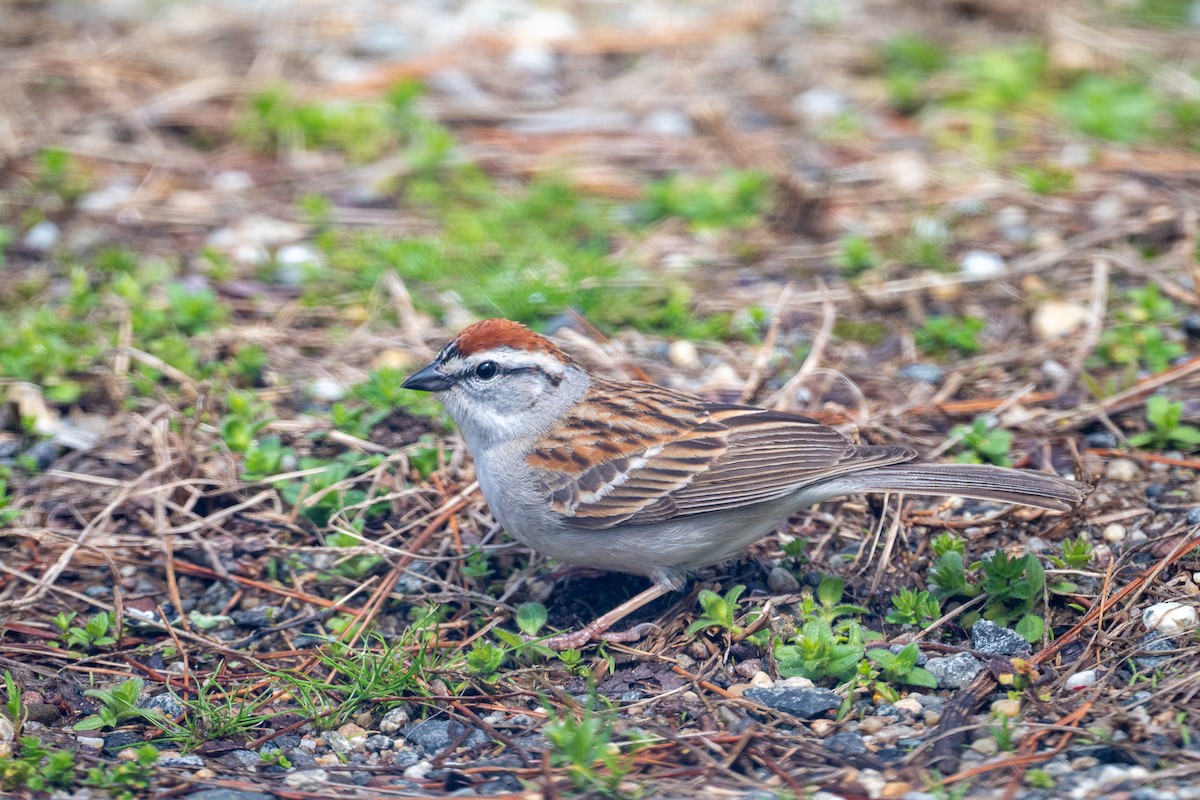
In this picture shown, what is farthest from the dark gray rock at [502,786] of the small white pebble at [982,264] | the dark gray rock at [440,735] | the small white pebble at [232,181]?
the small white pebble at [232,181]

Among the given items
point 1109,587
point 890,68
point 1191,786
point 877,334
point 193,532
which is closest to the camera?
point 1191,786

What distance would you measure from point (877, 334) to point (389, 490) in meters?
2.58

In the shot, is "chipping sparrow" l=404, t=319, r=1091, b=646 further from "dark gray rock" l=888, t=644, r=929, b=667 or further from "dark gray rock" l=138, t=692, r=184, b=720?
"dark gray rock" l=138, t=692, r=184, b=720

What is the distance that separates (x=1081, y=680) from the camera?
390 centimetres

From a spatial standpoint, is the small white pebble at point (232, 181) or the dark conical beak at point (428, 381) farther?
the small white pebble at point (232, 181)

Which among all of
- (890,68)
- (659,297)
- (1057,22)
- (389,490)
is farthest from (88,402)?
(1057,22)

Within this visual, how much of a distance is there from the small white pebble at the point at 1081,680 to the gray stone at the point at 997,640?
0.20m

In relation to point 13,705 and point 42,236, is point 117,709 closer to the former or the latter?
point 13,705

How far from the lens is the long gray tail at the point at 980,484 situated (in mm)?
4164

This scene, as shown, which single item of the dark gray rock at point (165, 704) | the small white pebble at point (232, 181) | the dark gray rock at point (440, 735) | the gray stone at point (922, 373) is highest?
the small white pebble at point (232, 181)

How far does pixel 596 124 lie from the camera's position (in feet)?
27.8

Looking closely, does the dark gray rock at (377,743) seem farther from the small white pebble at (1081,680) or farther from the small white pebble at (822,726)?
the small white pebble at (1081,680)

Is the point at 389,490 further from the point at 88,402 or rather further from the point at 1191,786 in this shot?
the point at 1191,786

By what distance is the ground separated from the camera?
12.8ft
